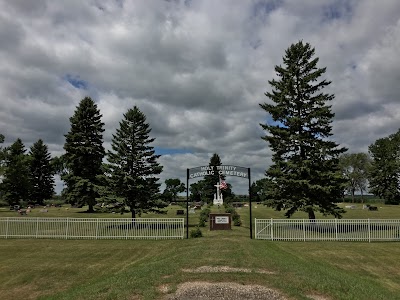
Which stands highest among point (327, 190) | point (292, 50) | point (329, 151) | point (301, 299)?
point (292, 50)

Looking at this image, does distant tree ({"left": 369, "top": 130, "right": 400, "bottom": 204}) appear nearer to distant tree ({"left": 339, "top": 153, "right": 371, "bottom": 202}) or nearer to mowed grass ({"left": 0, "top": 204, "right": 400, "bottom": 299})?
distant tree ({"left": 339, "top": 153, "right": 371, "bottom": 202})

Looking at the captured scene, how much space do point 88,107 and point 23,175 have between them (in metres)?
19.7

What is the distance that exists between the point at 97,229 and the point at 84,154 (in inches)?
1004

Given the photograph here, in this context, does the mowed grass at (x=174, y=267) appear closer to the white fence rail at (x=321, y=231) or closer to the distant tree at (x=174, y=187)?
the white fence rail at (x=321, y=231)

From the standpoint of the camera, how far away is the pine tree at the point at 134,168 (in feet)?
84.5

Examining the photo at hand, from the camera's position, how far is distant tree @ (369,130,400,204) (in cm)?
7044

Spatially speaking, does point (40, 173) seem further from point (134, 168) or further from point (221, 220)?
point (221, 220)

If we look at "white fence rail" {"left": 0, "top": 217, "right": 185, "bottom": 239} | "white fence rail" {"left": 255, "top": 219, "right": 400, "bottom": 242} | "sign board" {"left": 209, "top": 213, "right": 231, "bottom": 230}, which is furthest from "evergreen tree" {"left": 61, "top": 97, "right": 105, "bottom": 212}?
"white fence rail" {"left": 255, "top": 219, "right": 400, "bottom": 242}

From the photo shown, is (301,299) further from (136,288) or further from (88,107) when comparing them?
(88,107)

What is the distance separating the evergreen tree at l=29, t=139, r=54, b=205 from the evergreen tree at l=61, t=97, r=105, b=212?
2492 centimetres

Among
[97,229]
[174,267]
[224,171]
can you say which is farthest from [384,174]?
[174,267]

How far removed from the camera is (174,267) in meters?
10.5

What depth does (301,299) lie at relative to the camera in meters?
7.41

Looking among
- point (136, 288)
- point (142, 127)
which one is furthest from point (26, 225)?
point (136, 288)
